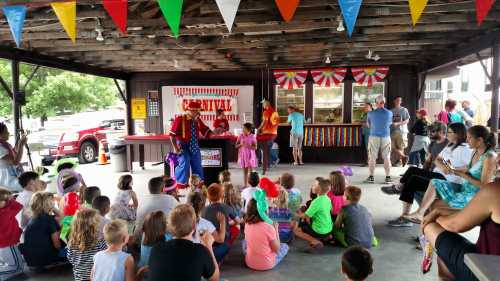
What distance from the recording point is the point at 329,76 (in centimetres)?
933

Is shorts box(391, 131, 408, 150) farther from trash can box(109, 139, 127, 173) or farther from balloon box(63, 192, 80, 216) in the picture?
balloon box(63, 192, 80, 216)

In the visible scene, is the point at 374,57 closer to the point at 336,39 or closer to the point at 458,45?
the point at 458,45

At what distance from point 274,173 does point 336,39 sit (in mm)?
3499

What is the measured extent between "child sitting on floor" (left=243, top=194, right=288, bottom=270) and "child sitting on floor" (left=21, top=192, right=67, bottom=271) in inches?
68.5

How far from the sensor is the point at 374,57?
7953mm

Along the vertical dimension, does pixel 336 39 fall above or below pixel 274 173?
above

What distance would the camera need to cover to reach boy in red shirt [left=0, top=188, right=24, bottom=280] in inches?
118

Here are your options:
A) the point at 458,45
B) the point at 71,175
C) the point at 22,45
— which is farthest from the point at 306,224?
the point at 22,45

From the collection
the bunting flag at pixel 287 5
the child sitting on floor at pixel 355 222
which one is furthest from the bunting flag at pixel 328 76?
the child sitting on floor at pixel 355 222

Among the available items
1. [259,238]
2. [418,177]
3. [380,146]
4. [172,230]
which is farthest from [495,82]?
[172,230]

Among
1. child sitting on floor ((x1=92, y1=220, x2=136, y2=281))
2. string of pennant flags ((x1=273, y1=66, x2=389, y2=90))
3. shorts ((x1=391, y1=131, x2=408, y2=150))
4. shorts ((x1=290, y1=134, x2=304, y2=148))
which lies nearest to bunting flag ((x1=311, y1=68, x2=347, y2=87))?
string of pennant flags ((x1=273, y1=66, x2=389, y2=90))

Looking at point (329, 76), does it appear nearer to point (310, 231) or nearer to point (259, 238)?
point (310, 231)

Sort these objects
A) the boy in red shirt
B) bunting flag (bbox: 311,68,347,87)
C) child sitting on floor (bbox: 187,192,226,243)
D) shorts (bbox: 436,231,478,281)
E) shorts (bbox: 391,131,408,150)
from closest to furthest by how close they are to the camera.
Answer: shorts (bbox: 436,231,478,281) → child sitting on floor (bbox: 187,192,226,243) → the boy in red shirt → shorts (bbox: 391,131,408,150) → bunting flag (bbox: 311,68,347,87)

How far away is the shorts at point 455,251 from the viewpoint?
1.35m
